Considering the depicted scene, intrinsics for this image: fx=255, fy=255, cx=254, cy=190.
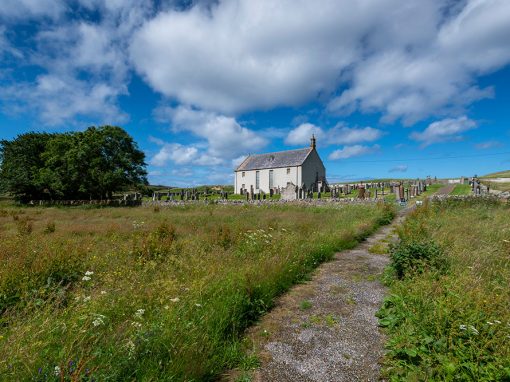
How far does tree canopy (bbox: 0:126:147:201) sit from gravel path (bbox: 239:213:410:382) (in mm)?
32112

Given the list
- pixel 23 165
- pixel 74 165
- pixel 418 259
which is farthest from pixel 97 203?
pixel 418 259

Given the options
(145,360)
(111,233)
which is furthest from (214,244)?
(145,360)

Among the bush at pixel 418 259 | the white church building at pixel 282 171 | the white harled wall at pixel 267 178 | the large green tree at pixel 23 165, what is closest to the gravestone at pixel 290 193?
the white church building at pixel 282 171

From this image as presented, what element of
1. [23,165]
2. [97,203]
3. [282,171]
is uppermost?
[23,165]

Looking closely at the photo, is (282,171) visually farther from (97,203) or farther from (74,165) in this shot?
(74,165)

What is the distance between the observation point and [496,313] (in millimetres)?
3518

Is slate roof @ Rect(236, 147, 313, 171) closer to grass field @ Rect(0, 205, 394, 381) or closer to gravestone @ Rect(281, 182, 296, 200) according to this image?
gravestone @ Rect(281, 182, 296, 200)

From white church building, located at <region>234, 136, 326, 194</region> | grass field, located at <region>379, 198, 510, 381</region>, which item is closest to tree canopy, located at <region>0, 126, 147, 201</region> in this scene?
white church building, located at <region>234, 136, 326, 194</region>

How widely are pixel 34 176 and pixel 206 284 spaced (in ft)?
135

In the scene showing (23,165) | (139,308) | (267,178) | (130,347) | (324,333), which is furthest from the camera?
(267,178)

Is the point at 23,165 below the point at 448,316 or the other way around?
the other way around

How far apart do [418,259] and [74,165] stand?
118 ft

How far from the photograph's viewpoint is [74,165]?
30.9 meters

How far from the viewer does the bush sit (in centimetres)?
559
